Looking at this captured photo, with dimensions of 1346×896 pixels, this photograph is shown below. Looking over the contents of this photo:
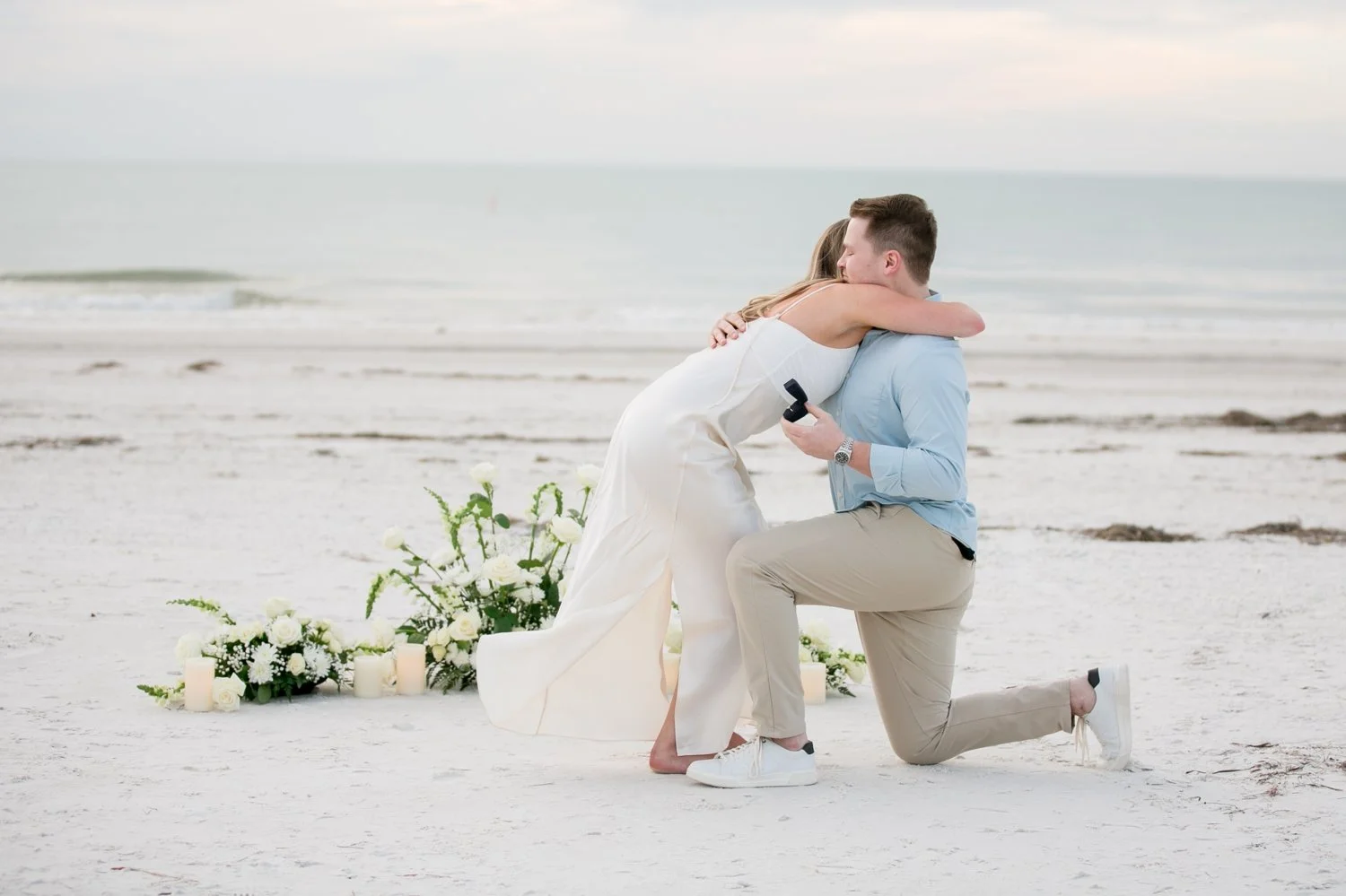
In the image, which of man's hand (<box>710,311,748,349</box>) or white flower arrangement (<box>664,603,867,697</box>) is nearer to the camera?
man's hand (<box>710,311,748,349</box>)

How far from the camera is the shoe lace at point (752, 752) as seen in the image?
423cm

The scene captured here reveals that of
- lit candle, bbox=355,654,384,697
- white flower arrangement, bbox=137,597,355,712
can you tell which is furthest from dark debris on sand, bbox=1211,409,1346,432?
white flower arrangement, bbox=137,597,355,712

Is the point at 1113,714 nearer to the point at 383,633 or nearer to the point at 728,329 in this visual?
the point at 728,329

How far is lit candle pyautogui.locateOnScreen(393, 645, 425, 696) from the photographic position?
5.29 meters

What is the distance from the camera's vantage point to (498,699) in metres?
4.36

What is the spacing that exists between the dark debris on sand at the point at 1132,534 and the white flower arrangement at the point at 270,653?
5.01 meters

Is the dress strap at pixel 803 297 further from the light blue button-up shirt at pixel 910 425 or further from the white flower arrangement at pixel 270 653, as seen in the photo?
the white flower arrangement at pixel 270 653

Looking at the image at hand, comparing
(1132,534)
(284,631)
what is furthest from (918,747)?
(1132,534)

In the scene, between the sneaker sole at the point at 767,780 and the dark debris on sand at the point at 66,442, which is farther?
the dark debris on sand at the point at 66,442

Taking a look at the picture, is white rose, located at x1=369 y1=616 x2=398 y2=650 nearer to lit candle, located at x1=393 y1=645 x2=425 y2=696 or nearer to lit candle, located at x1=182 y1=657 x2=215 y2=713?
lit candle, located at x1=393 y1=645 x2=425 y2=696

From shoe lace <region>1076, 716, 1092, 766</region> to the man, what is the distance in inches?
2.1

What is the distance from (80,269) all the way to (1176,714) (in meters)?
40.8

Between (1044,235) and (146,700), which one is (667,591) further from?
(1044,235)

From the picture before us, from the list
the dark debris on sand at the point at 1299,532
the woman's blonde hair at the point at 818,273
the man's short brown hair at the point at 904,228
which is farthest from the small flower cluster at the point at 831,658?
the dark debris on sand at the point at 1299,532
